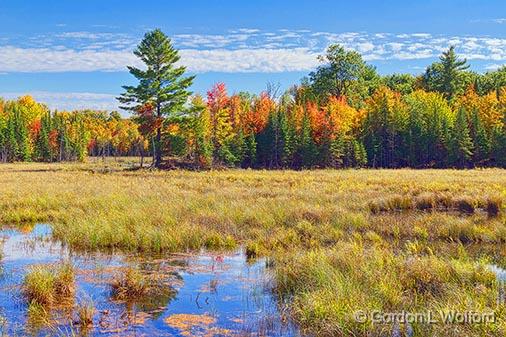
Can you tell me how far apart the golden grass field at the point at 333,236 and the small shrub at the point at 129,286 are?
8.33 ft

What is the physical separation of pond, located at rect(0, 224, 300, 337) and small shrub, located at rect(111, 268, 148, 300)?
18 centimetres

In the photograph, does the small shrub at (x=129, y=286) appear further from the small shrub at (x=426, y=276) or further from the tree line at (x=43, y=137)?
the tree line at (x=43, y=137)

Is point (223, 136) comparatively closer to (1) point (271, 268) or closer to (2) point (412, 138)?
(2) point (412, 138)

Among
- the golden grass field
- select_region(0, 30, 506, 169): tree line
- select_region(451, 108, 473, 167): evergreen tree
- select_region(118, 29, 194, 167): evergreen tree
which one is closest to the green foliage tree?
select_region(0, 30, 506, 169): tree line

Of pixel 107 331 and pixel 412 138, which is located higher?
pixel 412 138

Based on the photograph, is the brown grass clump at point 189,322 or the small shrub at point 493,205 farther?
Answer: the small shrub at point 493,205

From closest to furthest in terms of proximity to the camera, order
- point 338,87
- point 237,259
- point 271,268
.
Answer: point 271,268
point 237,259
point 338,87

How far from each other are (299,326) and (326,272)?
1.82m

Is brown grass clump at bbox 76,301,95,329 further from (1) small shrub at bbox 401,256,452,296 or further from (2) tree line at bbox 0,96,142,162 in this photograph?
(2) tree line at bbox 0,96,142,162

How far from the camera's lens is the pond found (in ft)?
23.9

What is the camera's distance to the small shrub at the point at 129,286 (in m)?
8.83

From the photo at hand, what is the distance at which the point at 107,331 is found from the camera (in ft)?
23.6

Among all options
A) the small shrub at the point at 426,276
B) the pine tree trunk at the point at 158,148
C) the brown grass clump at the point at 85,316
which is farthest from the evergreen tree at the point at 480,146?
the brown grass clump at the point at 85,316

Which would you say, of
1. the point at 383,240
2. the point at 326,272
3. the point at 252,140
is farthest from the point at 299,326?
the point at 252,140
